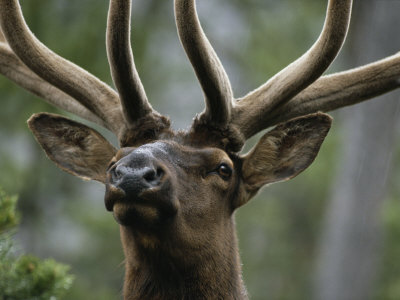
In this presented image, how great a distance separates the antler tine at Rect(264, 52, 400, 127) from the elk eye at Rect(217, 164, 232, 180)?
0.68 m

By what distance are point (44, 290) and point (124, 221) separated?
1060 mm

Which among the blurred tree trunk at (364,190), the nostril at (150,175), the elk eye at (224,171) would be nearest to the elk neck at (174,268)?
the elk eye at (224,171)

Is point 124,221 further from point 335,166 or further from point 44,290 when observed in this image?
point 335,166

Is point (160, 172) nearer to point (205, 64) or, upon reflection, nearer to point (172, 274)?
point (172, 274)

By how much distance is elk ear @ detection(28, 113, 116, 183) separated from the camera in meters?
6.62

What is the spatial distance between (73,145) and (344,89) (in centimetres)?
246

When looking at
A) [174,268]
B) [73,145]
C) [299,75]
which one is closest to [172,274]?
[174,268]

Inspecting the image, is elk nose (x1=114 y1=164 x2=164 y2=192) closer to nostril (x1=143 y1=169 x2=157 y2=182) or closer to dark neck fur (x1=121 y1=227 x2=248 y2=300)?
nostril (x1=143 y1=169 x2=157 y2=182)

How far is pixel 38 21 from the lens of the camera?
15906mm

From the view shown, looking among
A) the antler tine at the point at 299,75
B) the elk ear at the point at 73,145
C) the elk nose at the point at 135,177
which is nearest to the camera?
the elk nose at the point at 135,177

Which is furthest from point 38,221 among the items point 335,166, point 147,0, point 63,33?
point 335,166

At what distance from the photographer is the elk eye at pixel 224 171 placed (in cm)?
604

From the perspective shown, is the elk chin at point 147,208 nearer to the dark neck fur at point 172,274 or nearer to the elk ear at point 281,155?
the dark neck fur at point 172,274

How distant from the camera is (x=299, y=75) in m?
6.22
